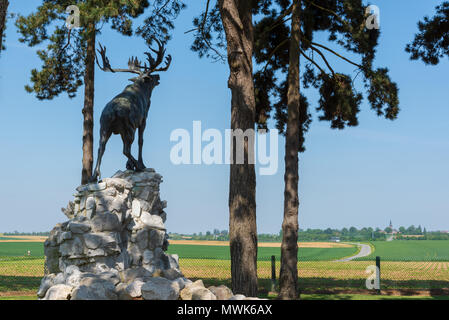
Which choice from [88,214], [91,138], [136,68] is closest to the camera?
[88,214]

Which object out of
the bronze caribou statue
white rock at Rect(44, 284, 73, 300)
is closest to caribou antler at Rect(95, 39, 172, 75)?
the bronze caribou statue

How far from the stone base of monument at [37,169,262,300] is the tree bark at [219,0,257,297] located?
1.32 metres

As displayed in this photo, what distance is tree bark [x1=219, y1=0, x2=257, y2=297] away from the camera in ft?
23.3

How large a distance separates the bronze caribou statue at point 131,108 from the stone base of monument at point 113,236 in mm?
502

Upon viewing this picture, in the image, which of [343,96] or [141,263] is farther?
[343,96]

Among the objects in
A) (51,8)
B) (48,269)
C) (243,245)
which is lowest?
(48,269)

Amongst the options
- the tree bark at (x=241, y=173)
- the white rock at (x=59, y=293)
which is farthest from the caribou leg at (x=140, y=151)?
the white rock at (x=59, y=293)

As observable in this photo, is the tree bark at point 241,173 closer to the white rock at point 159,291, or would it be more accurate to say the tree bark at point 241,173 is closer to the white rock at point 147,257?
the white rock at point 159,291

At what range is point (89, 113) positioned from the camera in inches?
521

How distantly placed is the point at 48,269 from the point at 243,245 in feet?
13.8
